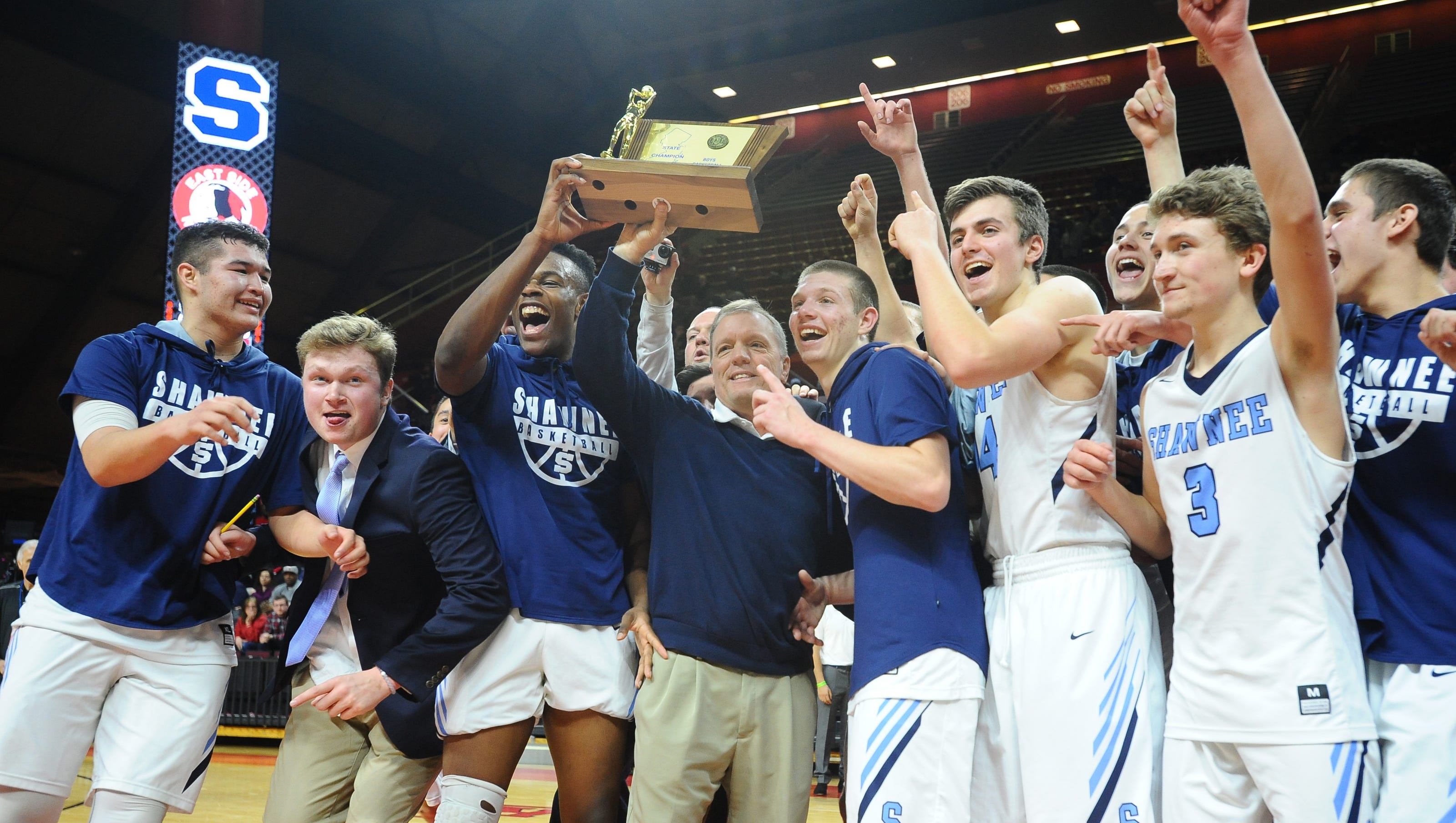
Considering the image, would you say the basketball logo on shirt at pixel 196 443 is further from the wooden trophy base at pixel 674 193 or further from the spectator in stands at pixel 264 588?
the spectator in stands at pixel 264 588

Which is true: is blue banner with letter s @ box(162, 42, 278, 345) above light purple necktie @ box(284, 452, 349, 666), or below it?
above

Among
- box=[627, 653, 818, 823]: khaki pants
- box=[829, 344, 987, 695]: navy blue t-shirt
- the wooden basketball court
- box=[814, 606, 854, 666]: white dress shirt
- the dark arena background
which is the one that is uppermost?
the dark arena background

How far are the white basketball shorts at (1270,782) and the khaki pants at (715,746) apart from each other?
1.08 meters

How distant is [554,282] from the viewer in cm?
367

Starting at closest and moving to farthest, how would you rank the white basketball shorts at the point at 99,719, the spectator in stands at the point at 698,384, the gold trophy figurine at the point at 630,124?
1. the white basketball shorts at the point at 99,719
2. the gold trophy figurine at the point at 630,124
3. the spectator in stands at the point at 698,384

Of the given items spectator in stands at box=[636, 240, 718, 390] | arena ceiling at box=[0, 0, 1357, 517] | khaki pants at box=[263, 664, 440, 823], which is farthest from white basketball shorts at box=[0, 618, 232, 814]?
arena ceiling at box=[0, 0, 1357, 517]

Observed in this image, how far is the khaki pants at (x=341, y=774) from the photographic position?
125 inches

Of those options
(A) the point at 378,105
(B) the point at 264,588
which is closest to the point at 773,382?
(B) the point at 264,588

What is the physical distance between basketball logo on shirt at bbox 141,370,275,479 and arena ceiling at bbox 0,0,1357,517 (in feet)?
46.2

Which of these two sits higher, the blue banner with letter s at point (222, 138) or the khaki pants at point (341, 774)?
the blue banner with letter s at point (222, 138)

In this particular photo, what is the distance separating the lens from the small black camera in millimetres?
3465

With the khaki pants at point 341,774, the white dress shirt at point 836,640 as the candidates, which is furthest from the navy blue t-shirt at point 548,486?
the white dress shirt at point 836,640

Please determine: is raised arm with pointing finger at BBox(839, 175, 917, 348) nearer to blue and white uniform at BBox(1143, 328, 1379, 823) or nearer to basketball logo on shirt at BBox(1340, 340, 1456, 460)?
blue and white uniform at BBox(1143, 328, 1379, 823)

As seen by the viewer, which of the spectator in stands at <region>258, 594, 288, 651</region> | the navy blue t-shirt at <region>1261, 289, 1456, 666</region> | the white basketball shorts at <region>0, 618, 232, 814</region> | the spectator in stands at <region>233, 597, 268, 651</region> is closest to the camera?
the navy blue t-shirt at <region>1261, 289, 1456, 666</region>
